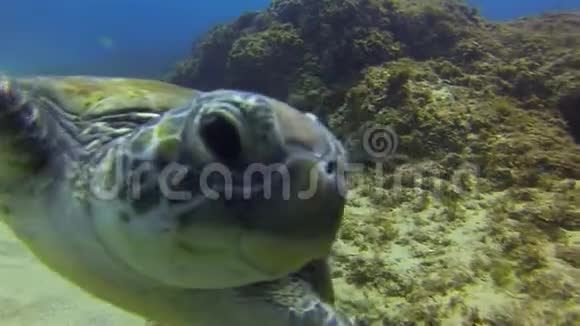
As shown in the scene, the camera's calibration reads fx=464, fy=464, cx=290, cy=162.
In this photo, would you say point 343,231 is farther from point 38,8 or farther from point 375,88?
point 38,8

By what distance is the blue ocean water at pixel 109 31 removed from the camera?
2523 cm

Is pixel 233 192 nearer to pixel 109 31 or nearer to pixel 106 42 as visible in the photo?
pixel 106 42

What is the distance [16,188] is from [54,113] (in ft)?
1.05

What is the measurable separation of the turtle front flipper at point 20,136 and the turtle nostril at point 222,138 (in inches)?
33.2

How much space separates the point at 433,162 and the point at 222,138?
3747mm

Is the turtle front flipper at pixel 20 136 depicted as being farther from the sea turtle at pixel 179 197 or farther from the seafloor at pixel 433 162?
the seafloor at pixel 433 162

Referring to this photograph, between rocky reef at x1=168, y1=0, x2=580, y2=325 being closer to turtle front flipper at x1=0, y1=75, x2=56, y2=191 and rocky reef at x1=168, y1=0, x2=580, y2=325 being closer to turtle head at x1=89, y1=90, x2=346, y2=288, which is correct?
turtle head at x1=89, y1=90, x2=346, y2=288

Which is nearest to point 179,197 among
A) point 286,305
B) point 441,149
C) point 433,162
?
point 286,305

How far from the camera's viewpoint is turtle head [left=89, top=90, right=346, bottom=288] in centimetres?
120

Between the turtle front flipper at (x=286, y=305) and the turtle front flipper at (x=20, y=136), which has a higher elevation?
the turtle front flipper at (x=20, y=136)

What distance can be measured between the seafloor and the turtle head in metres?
1.83

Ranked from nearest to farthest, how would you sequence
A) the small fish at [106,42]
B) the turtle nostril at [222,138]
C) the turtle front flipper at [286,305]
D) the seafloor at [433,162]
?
the turtle nostril at [222,138] → the turtle front flipper at [286,305] → the seafloor at [433,162] → the small fish at [106,42]

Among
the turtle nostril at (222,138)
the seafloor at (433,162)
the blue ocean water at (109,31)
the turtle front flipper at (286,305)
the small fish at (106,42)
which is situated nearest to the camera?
the turtle nostril at (222,138)

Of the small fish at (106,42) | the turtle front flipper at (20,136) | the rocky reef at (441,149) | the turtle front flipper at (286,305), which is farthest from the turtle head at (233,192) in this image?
the small fish at (106,42)
